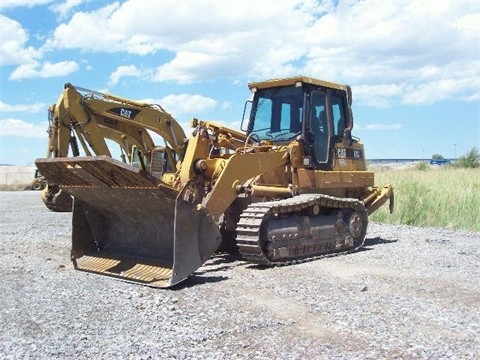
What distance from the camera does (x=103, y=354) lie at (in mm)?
4555

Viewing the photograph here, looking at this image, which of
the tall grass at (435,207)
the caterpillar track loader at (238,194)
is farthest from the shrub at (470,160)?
the caterpillar track loader at (238,194)

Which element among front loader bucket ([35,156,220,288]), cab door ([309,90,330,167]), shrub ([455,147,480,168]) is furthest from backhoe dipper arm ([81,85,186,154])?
shrub ([455,147,480,168])

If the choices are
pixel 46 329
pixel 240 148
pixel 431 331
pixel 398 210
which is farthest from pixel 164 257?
pixel 398 210

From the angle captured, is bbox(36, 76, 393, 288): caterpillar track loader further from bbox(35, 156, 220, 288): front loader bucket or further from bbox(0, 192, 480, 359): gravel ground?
bbox(0, 192, 480, 359): gravel ground

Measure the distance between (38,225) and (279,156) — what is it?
7526 mm

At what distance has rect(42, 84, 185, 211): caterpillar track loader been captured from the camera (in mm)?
10000

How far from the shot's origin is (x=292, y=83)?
9.85 m

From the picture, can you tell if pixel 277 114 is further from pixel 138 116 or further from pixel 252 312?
pixel 252 312

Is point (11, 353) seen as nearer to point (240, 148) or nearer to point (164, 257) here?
point (164, 257)

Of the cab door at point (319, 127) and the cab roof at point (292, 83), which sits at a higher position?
the cab roof at point (292, 83)

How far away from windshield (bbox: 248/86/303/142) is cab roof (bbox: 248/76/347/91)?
94 mm

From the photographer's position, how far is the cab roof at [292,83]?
973cm

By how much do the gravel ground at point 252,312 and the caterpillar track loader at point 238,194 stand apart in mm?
374

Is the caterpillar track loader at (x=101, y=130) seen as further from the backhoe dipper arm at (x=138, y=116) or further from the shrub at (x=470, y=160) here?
the shrub at (x=470, y=160)
